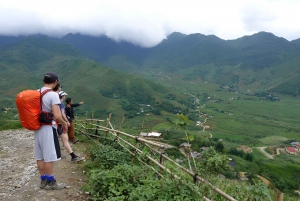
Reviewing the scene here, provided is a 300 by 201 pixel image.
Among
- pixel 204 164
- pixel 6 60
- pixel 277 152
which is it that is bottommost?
pixel 277 152

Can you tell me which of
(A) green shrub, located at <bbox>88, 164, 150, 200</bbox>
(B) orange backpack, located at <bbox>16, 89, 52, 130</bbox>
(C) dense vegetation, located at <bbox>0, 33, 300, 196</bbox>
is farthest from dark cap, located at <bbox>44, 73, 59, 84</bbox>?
(C) dense vegetation, located at <bbox>0, 33, 300, 196</bbox>

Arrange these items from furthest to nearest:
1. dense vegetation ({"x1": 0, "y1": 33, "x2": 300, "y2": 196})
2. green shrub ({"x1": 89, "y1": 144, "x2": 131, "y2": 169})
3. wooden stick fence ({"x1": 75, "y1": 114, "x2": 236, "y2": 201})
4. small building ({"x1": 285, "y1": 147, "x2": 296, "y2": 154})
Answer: small building ({"x1": 285, "y1": 147, "x2": 296, "y2": 154}), dense vegetation ({"x1": 0, "y1": 33, "x2": 300, "y2": 196}), green shrub ({"x1": 89, "y1": 144, "x2": 131, "y2": 169}), wooden stick fence ({"x1": 75, "y1": 114, "x2": 236, "y2": 201})

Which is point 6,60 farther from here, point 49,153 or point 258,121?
point 49,153

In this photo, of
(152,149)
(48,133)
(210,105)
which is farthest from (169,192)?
(210,105)

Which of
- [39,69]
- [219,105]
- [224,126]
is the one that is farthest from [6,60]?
[224,126]

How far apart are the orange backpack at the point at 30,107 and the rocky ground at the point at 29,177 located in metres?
1.51

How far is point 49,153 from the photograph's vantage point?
4289mm

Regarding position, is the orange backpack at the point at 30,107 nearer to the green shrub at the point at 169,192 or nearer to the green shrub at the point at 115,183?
the green shrub at the point at 115,183

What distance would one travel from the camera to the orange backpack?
400 centimetres

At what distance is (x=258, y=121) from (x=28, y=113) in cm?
9793

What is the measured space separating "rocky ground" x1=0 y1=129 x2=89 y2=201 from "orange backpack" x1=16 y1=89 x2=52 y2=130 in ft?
4.97

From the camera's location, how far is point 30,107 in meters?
4.03

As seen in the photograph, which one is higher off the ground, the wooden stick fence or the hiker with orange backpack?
the hiker with orange backpack

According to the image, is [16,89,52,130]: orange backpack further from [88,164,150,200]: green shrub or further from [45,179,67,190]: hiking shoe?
[88,164,150,200]: green shrub
